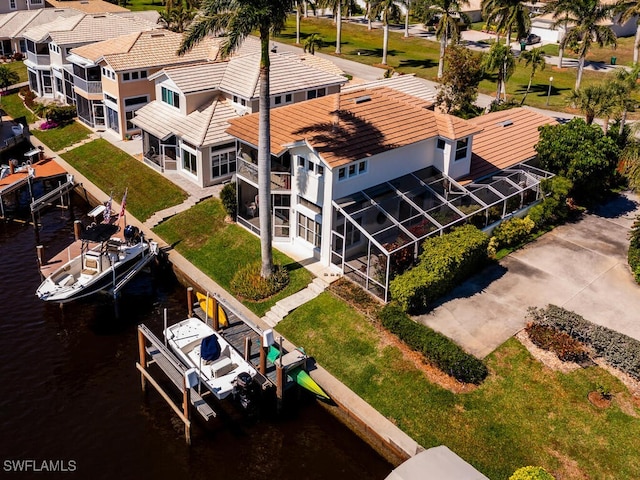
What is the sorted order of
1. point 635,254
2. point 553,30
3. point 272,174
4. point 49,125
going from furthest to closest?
point 553,30 → point 49,125 → point 272,174 → point 635,254

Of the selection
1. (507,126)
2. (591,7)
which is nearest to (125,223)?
(507,126)

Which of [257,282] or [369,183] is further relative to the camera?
[369,183]

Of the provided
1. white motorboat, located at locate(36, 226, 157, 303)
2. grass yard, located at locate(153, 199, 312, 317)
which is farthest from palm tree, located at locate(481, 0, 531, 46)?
white motorboat, located at locate(36, 226, 157, 303)

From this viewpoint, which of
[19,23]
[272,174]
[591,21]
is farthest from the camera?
[19,23]

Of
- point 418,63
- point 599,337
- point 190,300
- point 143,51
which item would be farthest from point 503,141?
point 418,63

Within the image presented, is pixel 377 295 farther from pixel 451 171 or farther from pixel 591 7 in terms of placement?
pixel 591 7

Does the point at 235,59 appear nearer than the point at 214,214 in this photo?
No

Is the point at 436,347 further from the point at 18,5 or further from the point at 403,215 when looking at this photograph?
the point at 18,5
